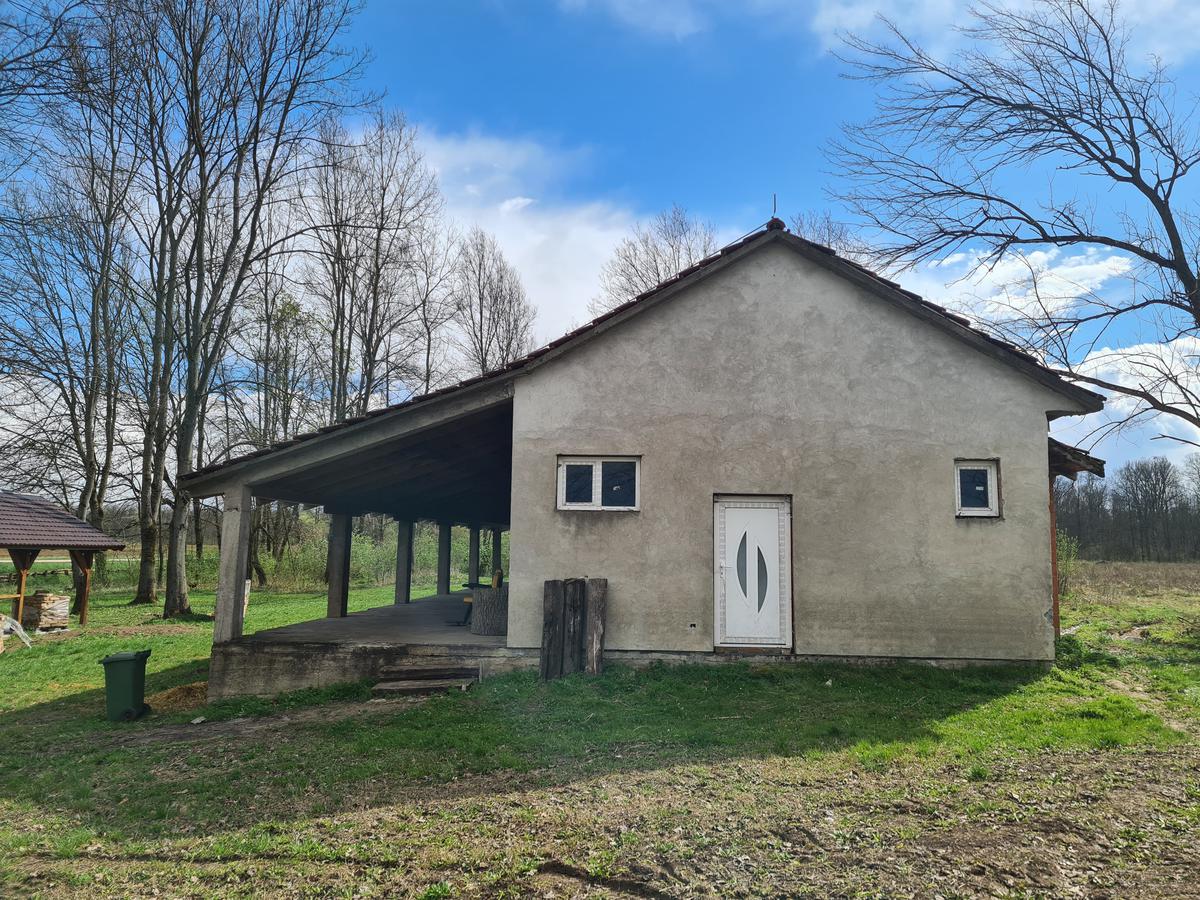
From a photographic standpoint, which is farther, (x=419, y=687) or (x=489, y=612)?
(x=489, y=612)

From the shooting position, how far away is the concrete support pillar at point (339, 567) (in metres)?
13.7

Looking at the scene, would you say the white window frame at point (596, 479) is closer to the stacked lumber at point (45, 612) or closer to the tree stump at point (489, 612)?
the tree stump at point (489, 612)

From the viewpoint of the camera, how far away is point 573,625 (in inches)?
357

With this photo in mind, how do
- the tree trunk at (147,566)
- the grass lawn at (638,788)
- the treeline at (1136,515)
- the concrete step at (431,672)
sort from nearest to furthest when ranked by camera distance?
the grass lawn at (638,788) → the concrete step at (431,672) → the tree trunk at (147,566) → the treeline at (1136,515)

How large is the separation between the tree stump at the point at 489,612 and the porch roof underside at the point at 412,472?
2.36 metres

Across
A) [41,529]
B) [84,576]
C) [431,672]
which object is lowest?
[431,672]

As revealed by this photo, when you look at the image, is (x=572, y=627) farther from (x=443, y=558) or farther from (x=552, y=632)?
(x=443, y=558)

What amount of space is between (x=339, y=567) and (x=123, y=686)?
202 inches

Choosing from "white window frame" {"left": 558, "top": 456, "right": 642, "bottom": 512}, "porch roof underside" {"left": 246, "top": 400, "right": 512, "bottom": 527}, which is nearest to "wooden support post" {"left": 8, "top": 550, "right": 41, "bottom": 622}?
"porch roof underside" {"left": 246, "top": 400, "right": 512, "bottom": 527}

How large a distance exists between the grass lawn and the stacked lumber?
334 inches

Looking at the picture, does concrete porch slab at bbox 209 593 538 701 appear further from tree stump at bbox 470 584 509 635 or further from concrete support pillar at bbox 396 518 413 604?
concrete support pillar at bbox 396 518 413 604

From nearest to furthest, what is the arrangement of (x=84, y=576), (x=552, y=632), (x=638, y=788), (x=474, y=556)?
(x=638, y=788) → (x=552, y=632) → (x=84, y=576) → (x=474, y=556)

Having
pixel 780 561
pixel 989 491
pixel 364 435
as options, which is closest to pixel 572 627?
pixel 780 561

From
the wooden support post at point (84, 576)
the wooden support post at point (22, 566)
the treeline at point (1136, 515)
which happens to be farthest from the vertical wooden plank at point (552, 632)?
the treeline at point (1136, 515)
